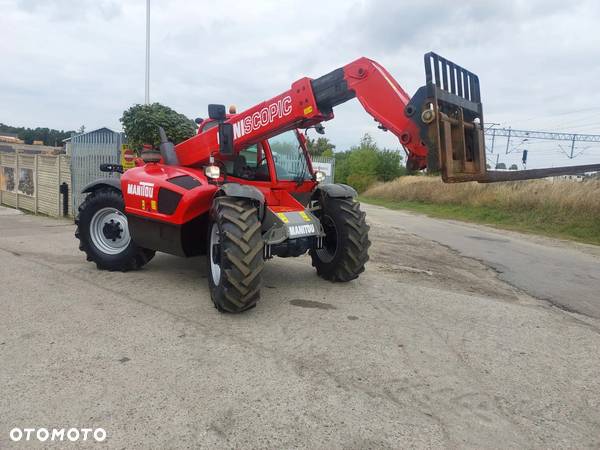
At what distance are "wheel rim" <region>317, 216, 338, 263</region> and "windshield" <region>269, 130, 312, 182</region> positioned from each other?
68 centimetres

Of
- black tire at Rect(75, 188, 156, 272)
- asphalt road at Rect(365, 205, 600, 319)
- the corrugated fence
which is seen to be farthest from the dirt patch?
the corrugated fence

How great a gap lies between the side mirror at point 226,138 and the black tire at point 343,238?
149 centimetres

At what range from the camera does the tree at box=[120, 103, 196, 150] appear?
35.3 ft

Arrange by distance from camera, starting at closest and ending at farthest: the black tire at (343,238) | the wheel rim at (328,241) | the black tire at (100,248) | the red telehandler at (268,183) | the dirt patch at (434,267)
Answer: the red telehandler at (268,183), the black tire at (343,238), the wheel rim at (328,241), the black tire at (100,248), the dirt patch at (434,267)

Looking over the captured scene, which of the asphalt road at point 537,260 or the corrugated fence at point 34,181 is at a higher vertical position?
the corrugated fence at point 34,181

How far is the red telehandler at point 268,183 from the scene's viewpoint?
13.9 ft

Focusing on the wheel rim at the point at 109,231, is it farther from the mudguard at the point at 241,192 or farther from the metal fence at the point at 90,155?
the metal fence at the point at 90,155

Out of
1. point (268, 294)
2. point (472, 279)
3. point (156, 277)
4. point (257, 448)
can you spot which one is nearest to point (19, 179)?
point (156, 277)

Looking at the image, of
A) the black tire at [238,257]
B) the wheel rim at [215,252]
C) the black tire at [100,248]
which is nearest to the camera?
the black tire at [238,257]

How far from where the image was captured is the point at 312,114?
4902mm

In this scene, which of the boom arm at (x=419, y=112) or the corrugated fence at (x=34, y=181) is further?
the corrugated fence at (x=34, y=181)

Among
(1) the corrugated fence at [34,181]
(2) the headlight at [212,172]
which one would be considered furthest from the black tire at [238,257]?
(1) the corrugated fence at [34,181]

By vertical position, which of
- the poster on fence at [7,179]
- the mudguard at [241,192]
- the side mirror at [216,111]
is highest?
the poster on fence at [7,179]

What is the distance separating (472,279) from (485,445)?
4.93m
